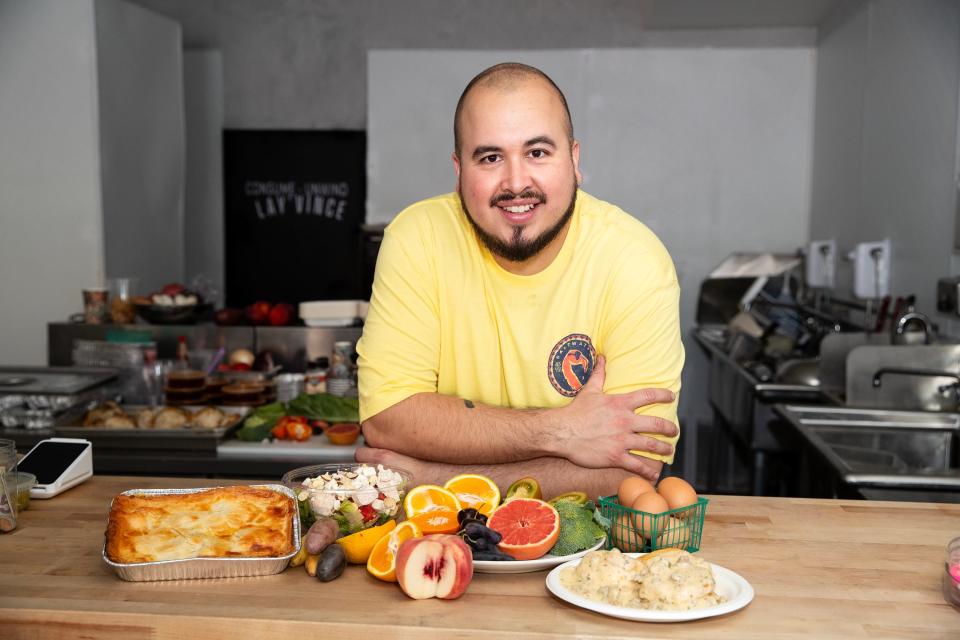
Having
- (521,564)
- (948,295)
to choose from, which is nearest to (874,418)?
(948,295)

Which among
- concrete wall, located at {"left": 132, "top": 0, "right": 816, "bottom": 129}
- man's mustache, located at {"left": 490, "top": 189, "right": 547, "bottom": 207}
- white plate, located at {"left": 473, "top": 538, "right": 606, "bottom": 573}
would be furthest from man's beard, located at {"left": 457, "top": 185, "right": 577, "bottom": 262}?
concrete wall, located at {"left": 132, "top": 0, "right": 816, "bottom": 129}

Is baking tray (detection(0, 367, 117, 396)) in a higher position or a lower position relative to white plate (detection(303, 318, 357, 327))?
lower

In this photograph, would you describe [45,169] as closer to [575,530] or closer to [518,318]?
[518,318]

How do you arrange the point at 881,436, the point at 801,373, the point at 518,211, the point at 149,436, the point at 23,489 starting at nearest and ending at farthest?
the point at 23,489
the point at 518,211
the point at 881,436
the point at 149,436
the point at 801,373

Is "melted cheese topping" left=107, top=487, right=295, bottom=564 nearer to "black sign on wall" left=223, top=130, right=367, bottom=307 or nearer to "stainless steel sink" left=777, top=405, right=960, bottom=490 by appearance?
"stainless steel sink" left=777, top=405, right=960, bottom=490

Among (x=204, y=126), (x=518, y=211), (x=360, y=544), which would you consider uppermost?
(x=204, y=126)

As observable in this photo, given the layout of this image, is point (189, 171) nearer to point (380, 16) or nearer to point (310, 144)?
point (310, 144)

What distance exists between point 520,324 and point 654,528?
0.74 metres

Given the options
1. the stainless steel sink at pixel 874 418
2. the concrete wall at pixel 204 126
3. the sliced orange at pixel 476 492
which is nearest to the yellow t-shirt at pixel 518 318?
the sliced orange at pixel 476 492

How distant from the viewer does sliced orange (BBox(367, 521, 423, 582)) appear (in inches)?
61.6

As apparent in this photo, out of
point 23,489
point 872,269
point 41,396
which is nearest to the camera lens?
point 23,489

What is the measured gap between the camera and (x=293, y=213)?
718cm

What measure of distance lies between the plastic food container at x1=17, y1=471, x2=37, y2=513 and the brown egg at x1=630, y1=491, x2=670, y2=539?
125 cm

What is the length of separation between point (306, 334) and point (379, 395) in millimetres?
2320
